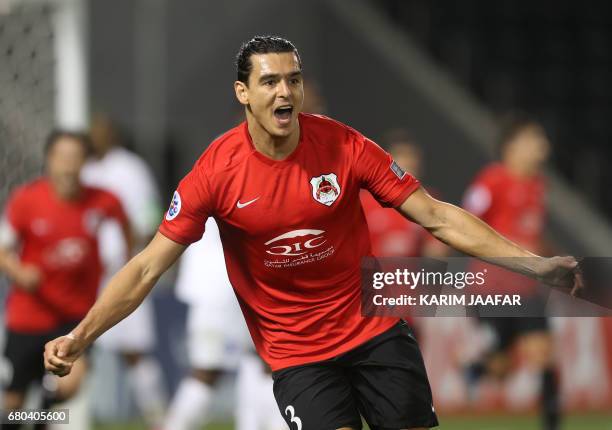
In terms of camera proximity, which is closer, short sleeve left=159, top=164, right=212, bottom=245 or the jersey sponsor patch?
short sleeve left=159, top=164, right=212, bottom=245

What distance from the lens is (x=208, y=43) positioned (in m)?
17.0

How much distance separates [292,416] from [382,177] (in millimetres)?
1054

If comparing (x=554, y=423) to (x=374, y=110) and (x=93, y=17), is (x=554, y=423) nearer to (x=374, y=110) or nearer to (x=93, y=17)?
(x=374, y=110)

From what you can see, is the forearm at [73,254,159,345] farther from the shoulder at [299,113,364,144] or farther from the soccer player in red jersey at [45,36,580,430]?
the shoulder at [299,113,364,144]

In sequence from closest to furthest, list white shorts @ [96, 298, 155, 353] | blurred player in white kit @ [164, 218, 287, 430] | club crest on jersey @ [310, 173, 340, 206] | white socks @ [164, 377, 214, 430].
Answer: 1. club crest on jersey @ [310, 173, 340, 206]
2. blurred player in white kit @ [164, 218, 287, 430]
3. white socks @ [164, 377, 214, 430]
4. white shorts @ [96, 298, 155, 353]

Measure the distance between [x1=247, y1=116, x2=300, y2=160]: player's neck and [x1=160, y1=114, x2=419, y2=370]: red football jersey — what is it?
0.10 ft

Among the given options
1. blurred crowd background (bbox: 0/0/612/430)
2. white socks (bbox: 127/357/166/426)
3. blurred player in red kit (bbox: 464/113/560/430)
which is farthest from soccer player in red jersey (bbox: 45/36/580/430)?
blurred crowd background (bbox: 0/0/612/430)

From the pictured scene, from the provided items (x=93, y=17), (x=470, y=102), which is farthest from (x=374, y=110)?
(x=93, y=17)

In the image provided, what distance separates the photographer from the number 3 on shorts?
5.36 meters

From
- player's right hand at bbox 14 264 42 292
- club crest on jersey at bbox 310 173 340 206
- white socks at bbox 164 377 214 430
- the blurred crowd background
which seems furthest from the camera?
the blurred crowd background

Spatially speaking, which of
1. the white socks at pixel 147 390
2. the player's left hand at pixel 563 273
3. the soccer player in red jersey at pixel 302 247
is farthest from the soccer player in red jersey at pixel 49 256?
the player's left hand at pixel 563 273

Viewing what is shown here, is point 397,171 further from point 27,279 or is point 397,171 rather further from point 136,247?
point 136,247

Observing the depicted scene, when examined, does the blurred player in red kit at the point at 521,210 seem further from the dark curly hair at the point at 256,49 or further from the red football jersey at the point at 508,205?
the dark curly hair at the point at 256,49

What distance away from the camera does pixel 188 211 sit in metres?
5.27
